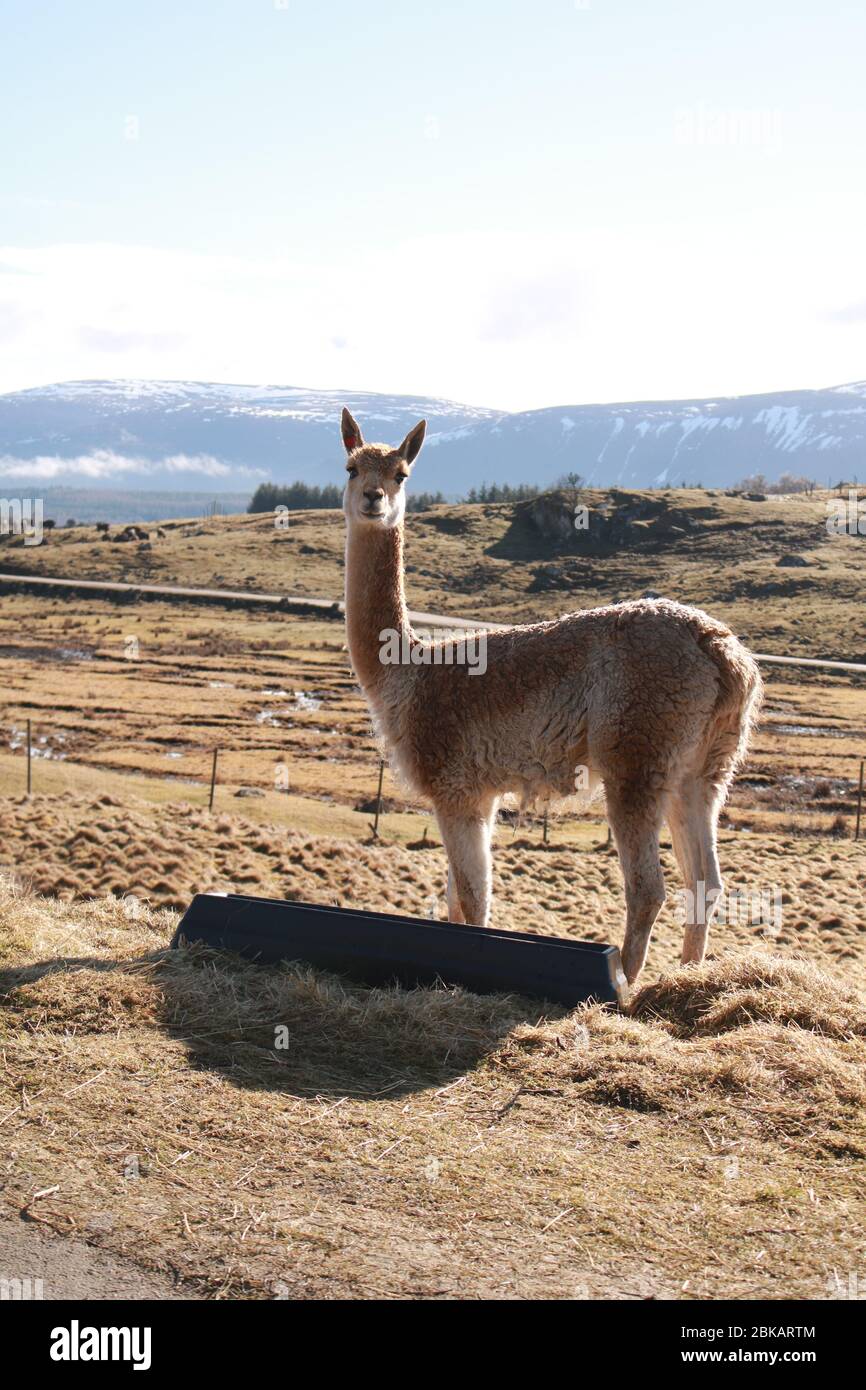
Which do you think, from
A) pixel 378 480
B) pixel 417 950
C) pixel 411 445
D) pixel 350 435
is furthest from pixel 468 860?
pixel 350 435

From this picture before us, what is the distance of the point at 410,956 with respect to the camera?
694 centimetres

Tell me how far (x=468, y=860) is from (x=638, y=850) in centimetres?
116

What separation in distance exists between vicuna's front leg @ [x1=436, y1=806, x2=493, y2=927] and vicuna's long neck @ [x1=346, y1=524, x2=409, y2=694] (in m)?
1.19

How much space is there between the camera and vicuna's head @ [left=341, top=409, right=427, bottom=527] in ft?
26.9

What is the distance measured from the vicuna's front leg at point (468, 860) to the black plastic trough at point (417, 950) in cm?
59

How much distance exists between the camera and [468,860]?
7.91 metres

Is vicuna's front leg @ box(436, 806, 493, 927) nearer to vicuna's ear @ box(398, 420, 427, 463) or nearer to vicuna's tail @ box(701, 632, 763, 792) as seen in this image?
vicuna's tail @ box(701, 632, 763, 792)

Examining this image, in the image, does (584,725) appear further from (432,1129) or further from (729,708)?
(432,1129)

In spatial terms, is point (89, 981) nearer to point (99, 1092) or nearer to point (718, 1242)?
point (99, 1092)

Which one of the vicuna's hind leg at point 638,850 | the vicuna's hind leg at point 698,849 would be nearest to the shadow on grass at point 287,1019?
the vicuna's hind leg at point 638,850

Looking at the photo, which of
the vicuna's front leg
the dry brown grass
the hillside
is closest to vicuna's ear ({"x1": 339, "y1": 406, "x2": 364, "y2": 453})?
the vicuna's front leg
